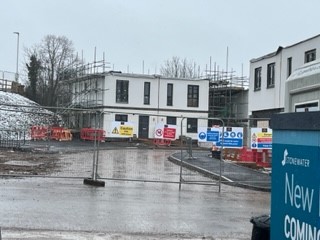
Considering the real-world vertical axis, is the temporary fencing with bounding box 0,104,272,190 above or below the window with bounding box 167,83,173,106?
below

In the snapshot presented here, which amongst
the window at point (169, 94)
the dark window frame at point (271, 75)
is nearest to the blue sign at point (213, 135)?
the dark window frame at point (271, 75)

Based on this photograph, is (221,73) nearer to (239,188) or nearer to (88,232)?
(239,188)

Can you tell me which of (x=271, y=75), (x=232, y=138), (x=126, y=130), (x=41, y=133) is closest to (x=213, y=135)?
(x=232, y=138)

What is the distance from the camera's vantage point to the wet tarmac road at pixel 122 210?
8898 mm

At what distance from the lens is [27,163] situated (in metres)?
22.5

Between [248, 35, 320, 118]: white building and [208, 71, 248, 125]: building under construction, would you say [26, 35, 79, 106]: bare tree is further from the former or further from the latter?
[248, 35, 320, 118]: white building

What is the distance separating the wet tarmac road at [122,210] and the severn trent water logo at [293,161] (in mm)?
5652

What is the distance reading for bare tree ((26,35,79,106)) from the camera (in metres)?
77.3

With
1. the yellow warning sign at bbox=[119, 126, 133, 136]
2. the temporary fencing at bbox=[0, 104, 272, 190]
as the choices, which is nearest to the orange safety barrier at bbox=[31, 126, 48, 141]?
the temporary fencing at bbox=[0, 104, 272, 190]

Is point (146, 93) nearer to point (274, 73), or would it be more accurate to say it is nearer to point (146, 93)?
point (146, 93)

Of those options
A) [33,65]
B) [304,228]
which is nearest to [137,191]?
[304,228]

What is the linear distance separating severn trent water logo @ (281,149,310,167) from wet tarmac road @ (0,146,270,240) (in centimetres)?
565

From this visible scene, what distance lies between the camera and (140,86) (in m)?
59.4

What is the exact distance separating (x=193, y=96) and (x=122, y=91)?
8.77 meters
